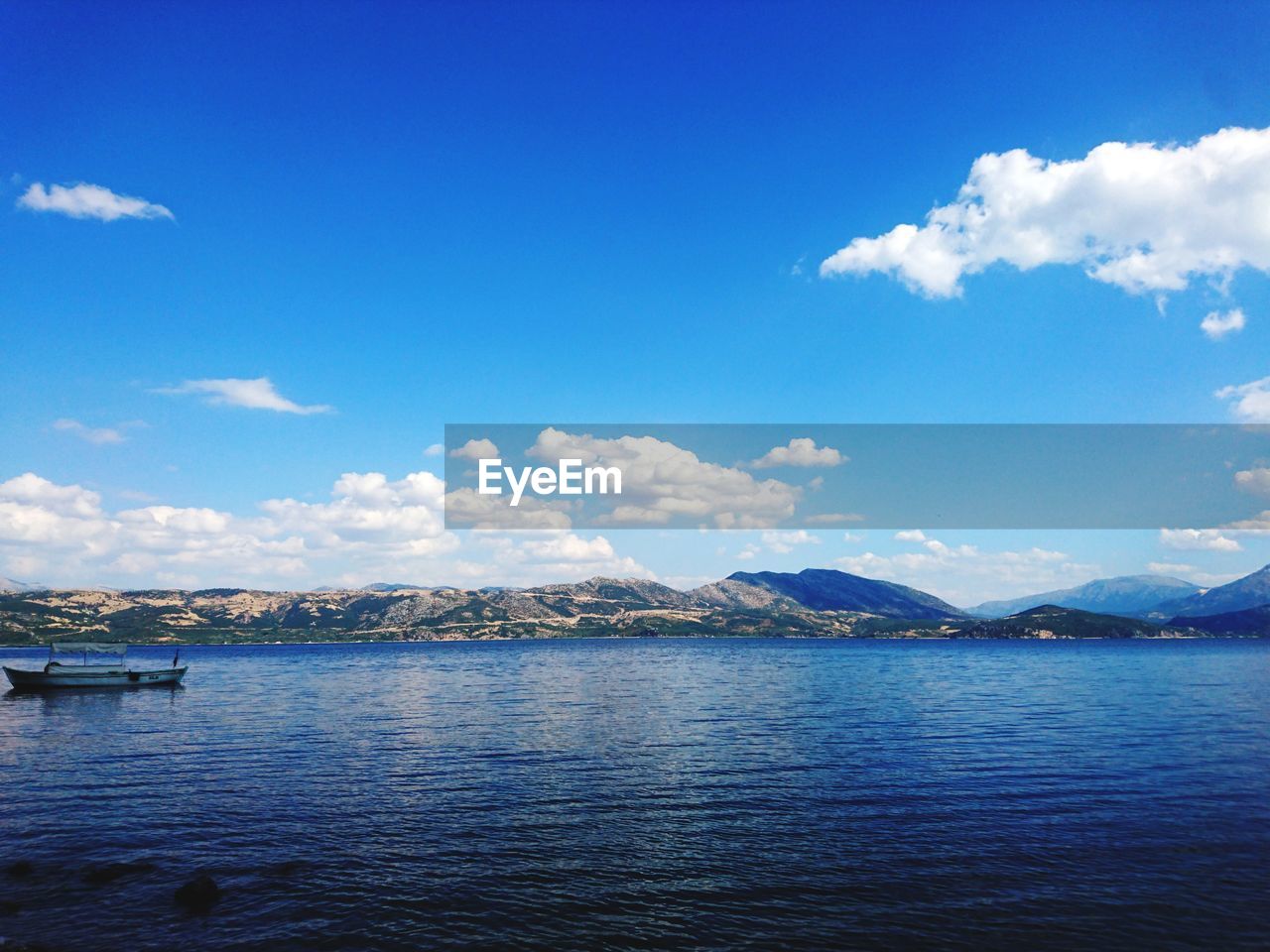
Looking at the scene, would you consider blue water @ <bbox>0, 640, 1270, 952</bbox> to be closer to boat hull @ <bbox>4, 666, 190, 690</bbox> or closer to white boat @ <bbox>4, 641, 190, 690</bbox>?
boat hull @ <bbox>4, 666, 190, 690</bbox>

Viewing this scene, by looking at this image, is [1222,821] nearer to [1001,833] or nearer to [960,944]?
[1001,833]

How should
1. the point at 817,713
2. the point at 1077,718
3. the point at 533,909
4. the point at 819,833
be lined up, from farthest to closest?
the point at 817,713
the point at 1077,718
the point at 819,833
the point at 533,909

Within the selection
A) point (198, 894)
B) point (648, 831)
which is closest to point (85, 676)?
point (198, 894)

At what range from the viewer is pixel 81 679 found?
144750 millimetres

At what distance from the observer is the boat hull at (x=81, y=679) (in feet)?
466

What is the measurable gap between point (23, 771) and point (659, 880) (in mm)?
65773

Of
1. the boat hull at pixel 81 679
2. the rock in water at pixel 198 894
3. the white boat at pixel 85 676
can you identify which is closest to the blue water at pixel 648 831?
the rock in water at pixel 198 894

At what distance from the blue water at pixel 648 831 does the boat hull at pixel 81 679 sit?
5694cm

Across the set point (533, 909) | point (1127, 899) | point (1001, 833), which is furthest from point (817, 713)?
point (533, 909)

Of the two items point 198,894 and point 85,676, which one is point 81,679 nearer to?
point 85,676

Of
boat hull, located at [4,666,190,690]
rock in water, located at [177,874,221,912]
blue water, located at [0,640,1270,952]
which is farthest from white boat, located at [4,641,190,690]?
rock in water, located at [177,874,221,912]

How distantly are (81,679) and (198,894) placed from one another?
479 ft

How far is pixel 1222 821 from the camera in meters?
47.0

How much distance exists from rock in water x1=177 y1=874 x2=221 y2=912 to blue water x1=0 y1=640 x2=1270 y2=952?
68cm
